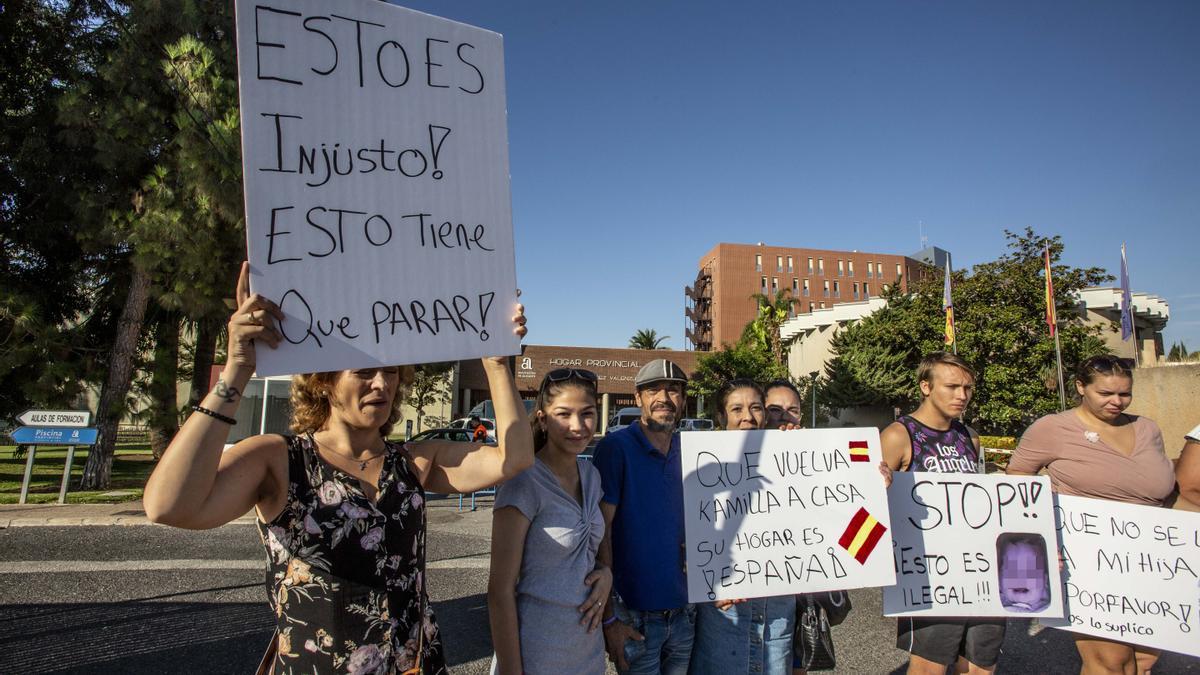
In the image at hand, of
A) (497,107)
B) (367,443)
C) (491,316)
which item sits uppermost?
(497,107)

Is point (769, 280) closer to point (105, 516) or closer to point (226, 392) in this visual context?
point (105, 516)

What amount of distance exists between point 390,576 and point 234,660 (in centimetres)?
353

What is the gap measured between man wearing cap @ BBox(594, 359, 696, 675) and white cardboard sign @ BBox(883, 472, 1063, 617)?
1144 mm

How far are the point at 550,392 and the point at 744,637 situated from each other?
1.43 meters

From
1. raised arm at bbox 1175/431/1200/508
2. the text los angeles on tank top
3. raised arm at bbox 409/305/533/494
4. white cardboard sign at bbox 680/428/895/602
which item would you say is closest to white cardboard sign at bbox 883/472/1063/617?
the text los angeles on tank top

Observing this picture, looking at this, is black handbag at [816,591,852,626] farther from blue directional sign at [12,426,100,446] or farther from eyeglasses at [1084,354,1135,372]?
blue directional sign at [12,426,100,446]

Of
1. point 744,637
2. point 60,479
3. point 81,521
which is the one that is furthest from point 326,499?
point 60,479

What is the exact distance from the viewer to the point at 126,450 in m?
25.2

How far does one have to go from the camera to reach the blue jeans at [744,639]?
2.71m

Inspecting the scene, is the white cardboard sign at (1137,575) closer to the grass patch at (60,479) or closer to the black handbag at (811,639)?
the black handbag at (811,639)

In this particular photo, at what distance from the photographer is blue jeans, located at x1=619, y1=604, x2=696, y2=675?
2.56 m

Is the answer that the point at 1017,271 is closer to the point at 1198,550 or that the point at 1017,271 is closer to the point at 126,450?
the point at 1198,550

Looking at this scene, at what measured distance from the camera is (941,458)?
10.5 ft

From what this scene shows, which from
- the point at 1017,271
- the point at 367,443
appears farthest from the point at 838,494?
the point at 1017,271
